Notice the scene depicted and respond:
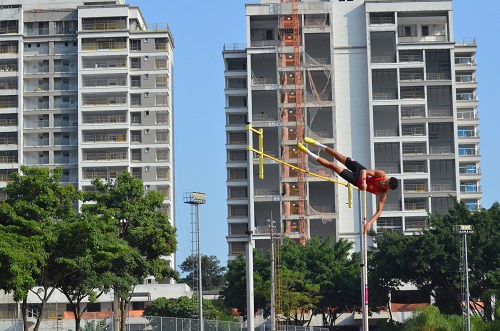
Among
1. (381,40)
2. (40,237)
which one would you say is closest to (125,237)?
(40,237)

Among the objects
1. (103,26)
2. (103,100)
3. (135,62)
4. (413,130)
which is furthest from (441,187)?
(103,26)

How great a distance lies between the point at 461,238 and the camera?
78.1 metres

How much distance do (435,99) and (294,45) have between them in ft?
52.9

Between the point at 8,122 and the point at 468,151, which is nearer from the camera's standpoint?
the point at 8,122

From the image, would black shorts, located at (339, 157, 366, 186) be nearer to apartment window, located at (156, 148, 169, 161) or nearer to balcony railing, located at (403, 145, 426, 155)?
balcony railing, located at (403, 145, 426, 155)

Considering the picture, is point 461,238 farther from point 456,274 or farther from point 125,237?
point 125,237

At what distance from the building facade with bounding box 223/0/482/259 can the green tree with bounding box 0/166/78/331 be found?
168ft

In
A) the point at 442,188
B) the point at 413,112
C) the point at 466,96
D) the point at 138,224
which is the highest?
the point at 466,96

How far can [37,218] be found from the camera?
55.5 metres

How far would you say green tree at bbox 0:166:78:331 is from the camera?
50812 mm

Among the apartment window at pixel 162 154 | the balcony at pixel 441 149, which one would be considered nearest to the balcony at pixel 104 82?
the apartment window at pixel 162 154

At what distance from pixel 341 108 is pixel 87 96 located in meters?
25.8

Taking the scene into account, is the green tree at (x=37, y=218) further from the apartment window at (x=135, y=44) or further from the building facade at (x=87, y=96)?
the apartment window at (x=135, y=44)

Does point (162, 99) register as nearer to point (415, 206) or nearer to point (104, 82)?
point (104, 82)
